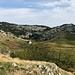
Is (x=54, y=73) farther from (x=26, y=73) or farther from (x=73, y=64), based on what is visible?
(x=73, y=64)

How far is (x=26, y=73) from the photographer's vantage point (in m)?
23.0

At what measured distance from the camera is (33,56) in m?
71.8

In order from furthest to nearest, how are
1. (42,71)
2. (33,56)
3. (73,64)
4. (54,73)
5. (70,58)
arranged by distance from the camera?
A: (33,56), (70,58), (73,64), (54,73), (42,71)

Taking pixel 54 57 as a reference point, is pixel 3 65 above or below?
above

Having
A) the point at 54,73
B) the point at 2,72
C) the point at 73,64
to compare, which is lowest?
the point at 73,64

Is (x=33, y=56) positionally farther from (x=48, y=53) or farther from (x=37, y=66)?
(x=37, y=66)

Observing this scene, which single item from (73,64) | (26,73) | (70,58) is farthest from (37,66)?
(70,58)

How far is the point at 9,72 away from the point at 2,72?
3.44 ft

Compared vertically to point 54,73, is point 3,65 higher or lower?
higher

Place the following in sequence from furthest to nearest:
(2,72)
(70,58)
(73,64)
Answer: (70,58)
(73,64)
(2,72)

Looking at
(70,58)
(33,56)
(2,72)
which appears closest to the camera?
(2,72)

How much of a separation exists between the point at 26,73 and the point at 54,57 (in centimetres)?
4811

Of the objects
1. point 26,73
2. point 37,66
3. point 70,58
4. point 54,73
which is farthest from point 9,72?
point 70,58

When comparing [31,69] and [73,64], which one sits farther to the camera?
[73,64]
